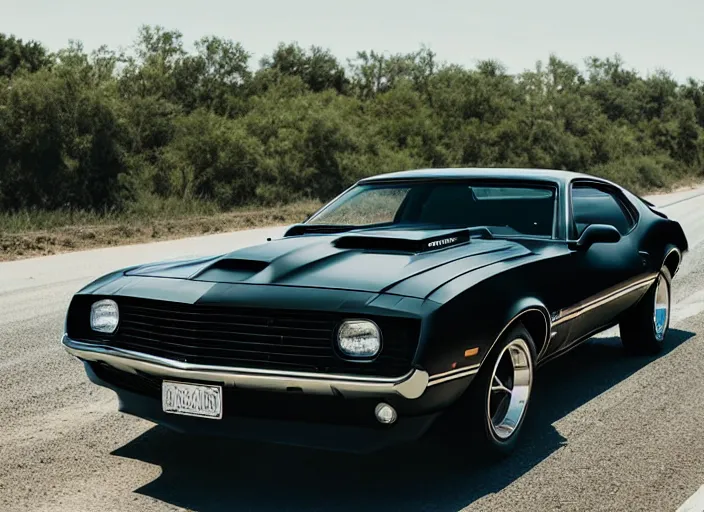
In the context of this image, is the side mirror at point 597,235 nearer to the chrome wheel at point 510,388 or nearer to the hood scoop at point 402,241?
the hood scoop at point 402,241

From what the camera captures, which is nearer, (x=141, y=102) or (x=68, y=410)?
(x=68, y=410)

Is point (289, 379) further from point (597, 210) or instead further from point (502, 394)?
point (597, 210)

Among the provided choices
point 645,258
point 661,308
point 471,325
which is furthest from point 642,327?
point 471,325

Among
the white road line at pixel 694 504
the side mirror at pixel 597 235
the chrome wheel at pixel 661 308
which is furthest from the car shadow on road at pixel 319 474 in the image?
the chrome wheel at pixel 661 308

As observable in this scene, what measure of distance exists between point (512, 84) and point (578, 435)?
54.1 meters

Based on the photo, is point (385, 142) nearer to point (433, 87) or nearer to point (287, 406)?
point (433, 87)

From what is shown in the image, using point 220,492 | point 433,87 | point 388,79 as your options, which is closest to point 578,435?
point 220,492

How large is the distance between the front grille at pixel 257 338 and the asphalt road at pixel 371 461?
608 millimetres

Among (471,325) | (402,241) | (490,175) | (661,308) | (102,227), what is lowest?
(102,227)

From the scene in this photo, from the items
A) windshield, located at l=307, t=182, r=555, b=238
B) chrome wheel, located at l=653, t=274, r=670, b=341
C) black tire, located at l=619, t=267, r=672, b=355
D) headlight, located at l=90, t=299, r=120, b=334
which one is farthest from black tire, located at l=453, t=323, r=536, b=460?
chrome wheel, located at l=653, t=274, r=670, b=341

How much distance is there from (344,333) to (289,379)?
0.30 m

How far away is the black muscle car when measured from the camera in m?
3.92

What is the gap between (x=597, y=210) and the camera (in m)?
6.45

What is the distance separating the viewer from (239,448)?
15.8ft
